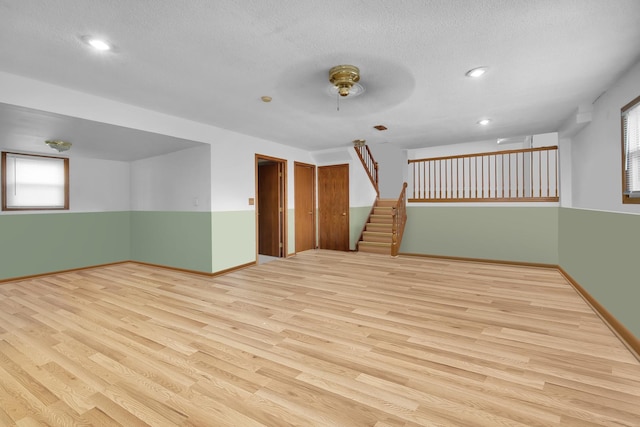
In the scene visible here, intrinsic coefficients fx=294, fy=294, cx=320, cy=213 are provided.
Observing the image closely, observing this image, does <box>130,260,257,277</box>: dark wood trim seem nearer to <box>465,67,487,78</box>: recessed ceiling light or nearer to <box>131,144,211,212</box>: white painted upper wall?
<box>131,144,211,212</box>: white painted upper wall

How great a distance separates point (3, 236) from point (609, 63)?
328 inches

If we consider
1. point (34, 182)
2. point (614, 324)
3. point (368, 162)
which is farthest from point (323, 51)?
point (368, 162)

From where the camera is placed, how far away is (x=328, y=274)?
5.11 m

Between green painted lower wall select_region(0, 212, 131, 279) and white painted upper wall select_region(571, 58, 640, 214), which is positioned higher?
white painted upper wall select_region(571, 58, 640, 214)

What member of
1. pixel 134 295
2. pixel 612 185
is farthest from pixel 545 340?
pixel 134 295

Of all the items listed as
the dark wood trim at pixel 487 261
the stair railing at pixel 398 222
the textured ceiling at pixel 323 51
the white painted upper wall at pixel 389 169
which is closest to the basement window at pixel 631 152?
the textured ceiling at pixel 323 51

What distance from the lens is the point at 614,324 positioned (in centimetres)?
285

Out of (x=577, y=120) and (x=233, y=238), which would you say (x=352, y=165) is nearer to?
(x=233, y=238)

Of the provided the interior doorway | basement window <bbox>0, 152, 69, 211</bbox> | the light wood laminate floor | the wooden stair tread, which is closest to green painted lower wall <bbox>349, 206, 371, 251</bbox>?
the wooden stair tread

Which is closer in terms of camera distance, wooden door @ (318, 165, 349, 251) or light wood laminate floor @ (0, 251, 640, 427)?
light wood laminate floor @ (0, 251, 640, 427)

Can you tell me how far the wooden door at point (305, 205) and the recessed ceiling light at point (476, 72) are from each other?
15.1 ft

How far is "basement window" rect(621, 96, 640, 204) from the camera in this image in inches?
104

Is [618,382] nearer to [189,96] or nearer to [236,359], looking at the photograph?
[236,359]

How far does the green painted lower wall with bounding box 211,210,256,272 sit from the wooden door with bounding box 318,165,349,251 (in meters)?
2.41
